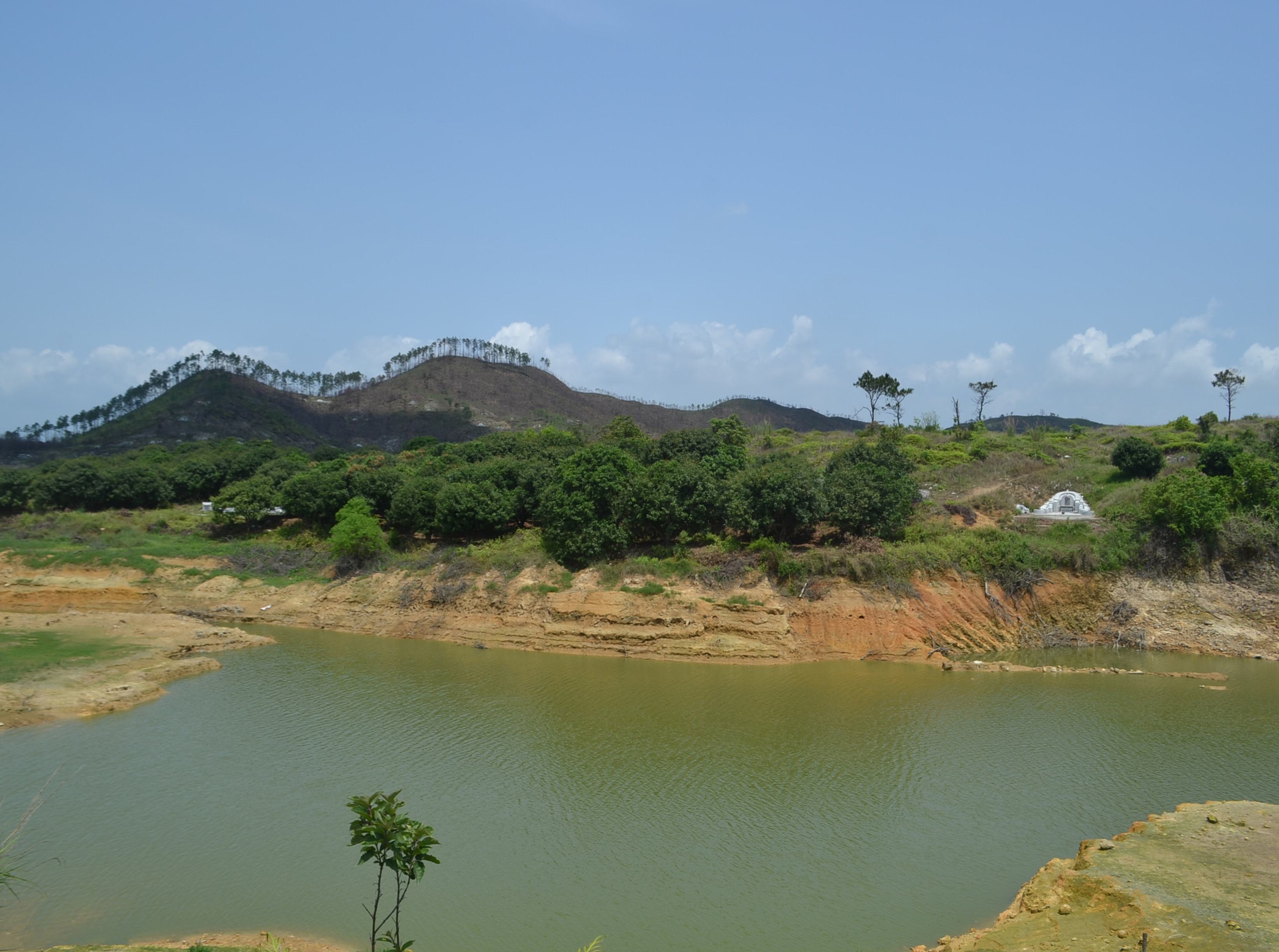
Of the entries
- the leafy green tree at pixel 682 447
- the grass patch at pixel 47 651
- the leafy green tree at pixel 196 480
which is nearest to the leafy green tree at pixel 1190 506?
the leafy green tree at pixel 682 447

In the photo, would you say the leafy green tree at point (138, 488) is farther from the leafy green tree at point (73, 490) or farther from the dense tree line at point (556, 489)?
the leafy green tree at point (73, 490)

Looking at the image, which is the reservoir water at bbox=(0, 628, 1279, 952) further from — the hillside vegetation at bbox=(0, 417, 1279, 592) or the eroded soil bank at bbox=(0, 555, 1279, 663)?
the hillside vegetation at bbox=(0, 417, 1279, 592)

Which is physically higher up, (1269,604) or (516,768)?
(1269,604)

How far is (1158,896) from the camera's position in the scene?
1193cm

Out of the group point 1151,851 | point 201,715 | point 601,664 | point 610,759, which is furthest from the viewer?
point 601,664

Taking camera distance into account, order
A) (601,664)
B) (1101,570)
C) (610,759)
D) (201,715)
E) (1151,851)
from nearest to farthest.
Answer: (1151,851) → (610,759) → (201,715) → (601,664) → (1101,570)

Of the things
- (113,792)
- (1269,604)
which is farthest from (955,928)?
(1269,604)

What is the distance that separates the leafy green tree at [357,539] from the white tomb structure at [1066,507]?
28642mm

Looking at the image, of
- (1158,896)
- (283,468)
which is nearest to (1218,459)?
(1158,896)

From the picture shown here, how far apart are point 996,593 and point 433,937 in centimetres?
2376

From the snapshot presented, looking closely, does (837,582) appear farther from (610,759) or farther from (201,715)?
(201,715)

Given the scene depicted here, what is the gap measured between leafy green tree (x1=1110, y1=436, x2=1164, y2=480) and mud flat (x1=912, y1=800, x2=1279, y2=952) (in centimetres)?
2695

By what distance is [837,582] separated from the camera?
2928 centimetres

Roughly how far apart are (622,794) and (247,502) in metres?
32.3
